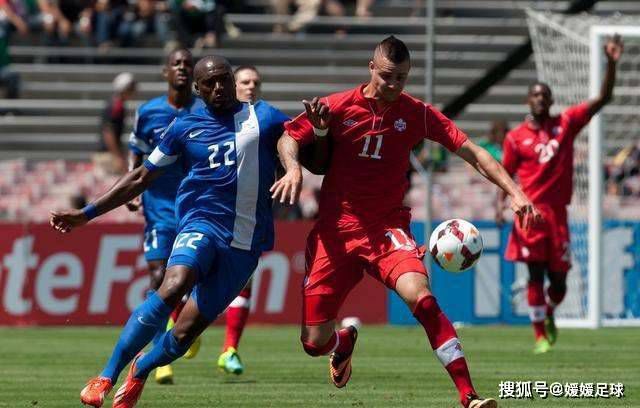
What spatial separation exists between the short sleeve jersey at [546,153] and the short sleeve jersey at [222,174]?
6.75m

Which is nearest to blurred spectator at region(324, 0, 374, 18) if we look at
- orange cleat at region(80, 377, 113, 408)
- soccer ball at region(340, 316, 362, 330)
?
soccer ball at region(340, 316, 362, 330)

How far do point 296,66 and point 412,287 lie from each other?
21051 mm

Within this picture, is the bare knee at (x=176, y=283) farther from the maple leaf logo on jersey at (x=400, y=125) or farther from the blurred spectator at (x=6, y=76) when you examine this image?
the blurred spectator at (x=6, y=76)

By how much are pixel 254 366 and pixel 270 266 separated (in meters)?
7.24

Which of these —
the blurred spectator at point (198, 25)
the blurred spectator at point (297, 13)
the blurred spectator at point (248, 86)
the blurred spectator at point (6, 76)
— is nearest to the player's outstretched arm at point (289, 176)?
the blurred spectator at point (248, 86)

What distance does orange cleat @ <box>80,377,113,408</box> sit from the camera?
9.38 meters

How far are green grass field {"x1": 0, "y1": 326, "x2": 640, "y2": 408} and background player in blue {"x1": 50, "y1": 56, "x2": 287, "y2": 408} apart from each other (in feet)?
3.48

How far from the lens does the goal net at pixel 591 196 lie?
2028 cm

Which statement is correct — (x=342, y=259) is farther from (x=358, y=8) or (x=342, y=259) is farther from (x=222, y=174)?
(x=358, y=8)

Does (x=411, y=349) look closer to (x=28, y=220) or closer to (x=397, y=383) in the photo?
(x=397, y=383)

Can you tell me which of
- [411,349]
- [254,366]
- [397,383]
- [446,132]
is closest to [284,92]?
[411,349]

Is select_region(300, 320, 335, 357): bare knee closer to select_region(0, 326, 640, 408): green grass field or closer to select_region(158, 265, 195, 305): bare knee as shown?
select_region(0, 326, 640, 408): green grass field

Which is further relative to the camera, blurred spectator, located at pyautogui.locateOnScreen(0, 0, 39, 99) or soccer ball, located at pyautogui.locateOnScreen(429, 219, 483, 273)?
blurred spectator, located at pyautogui.locateOnScreen(0, 0, 39, 99)

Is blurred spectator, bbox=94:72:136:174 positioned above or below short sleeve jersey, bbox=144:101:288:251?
below
